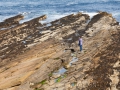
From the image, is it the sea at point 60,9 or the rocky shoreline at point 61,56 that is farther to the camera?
the sea at point 60,9

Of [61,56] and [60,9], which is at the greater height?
[60,9]

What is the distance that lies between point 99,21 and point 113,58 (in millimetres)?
19073

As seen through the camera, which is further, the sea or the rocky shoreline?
the sea

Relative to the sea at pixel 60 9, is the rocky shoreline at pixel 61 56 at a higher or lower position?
lower

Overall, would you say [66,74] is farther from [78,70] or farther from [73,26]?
[73,26]

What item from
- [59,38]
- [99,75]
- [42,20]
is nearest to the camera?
[99,75]

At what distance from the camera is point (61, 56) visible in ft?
101

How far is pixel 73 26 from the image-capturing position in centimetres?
4534

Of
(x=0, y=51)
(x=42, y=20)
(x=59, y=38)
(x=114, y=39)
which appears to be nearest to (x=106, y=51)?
(x=114, y=39)

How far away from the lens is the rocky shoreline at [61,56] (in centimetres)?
2431

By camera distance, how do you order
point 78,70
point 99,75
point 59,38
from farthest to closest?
1. point 59,38
2. point 78,70
3. point 99,75

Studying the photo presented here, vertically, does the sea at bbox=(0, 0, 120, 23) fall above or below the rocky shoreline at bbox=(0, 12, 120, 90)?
above

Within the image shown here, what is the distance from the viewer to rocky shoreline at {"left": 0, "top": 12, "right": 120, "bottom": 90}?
2431cm

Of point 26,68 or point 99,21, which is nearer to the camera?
point 26,68
